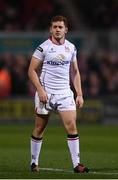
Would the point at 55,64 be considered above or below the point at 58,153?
above

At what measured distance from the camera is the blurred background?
25.4 metres

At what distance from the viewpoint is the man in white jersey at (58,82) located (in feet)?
39.1

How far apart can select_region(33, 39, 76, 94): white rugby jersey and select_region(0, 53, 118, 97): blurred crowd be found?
13380 mm

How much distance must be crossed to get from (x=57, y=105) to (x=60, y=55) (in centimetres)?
72

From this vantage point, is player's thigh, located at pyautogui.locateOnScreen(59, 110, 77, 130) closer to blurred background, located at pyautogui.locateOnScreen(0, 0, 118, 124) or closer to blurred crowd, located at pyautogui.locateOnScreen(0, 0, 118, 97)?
blurred background, located at pyautogui.locateOnScreen(0, 0, 118, 124)

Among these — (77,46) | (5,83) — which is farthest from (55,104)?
(77,46)

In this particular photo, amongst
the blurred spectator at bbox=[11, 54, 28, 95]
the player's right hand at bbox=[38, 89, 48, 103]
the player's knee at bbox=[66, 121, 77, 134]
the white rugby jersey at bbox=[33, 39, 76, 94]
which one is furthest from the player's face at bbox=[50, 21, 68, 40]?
the blurred spectator at bbox=[11, 54, 28, 95]

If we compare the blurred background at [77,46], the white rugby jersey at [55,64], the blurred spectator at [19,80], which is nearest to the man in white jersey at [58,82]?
the white rugby jersey at [55,64]

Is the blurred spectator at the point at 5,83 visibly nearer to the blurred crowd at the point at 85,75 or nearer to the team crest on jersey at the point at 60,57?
the blurred crowd at the point at 85,75

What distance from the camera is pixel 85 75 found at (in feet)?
87.7

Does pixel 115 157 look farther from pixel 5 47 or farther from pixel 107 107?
pixel 5 47

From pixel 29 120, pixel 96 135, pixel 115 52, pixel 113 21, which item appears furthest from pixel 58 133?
pixel 113 21

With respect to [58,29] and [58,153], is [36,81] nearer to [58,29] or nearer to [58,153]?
[58,29]

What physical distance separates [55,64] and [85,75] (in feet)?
48.4
